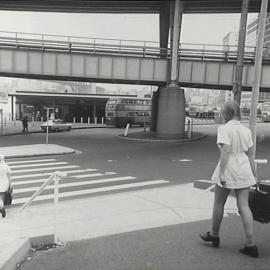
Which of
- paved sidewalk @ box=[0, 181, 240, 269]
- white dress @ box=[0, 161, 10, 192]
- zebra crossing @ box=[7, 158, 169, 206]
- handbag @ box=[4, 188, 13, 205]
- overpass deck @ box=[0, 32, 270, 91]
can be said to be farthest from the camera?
overpass deck @ box=[0, 32, 270, 91]

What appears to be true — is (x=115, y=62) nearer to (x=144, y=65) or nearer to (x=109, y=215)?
(x=144, y=65)

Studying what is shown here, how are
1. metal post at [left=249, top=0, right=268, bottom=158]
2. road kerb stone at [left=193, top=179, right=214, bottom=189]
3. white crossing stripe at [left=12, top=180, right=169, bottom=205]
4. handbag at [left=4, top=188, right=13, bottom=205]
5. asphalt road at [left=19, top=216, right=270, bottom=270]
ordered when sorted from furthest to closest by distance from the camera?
road kerb stone at [left=193, top=179, right=214, bottom=189]
white crossing stripe at [left=12, top=180, right=169, bottom=205]
metal post at [left=249, top=0, right=268, bottom=158]
handbag at [left=4, top=188, right=13, bottom=205]
asphalt road at [left=19, top=216, right=270, bottom=270]

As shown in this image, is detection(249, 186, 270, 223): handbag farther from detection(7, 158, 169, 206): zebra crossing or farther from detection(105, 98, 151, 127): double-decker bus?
detection(105, 98, 151, 127): double-decker bus

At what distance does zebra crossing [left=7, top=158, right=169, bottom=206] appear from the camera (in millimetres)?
10203

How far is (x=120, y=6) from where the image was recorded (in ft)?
131

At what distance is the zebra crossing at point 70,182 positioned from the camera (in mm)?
10203

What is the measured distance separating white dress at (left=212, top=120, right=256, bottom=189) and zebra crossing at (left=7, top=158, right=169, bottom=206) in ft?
18.2

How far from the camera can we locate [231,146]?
196 inches

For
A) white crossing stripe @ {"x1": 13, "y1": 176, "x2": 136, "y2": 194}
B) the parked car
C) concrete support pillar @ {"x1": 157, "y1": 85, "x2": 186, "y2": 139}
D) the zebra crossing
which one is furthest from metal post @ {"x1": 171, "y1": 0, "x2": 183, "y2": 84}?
white crossing stripe @ {"x1": 13, "y1": 176, "x2": 136, "y2": 194}

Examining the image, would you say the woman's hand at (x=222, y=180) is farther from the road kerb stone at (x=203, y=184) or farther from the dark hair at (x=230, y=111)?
the road kerb stone at (x=203, y=184)

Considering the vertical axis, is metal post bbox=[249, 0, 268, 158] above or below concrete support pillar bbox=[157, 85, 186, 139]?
above

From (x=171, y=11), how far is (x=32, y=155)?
21959 millimetres

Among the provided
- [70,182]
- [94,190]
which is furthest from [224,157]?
[70,182]

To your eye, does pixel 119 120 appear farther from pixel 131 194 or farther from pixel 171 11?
pixel 131 194
